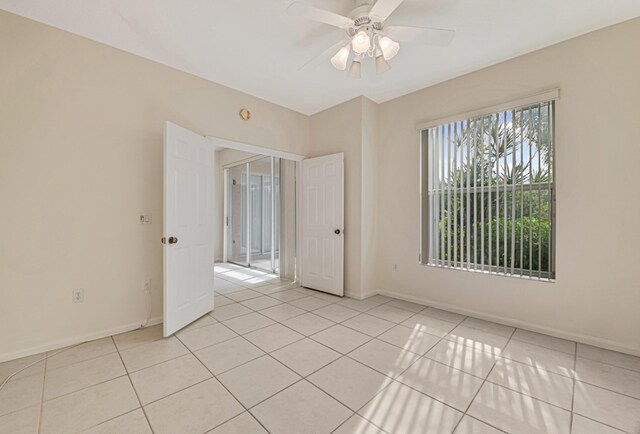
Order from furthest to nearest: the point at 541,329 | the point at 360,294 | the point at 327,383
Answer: the point at 360,294
the point at 541,329
the point at 327,383

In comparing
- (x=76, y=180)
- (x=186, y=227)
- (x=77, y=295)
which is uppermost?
(x=76, y=180)

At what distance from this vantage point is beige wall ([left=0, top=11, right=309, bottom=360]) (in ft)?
7.34

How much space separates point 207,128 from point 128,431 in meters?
2.99

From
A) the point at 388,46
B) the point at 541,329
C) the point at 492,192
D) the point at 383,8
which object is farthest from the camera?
the point at 492,192

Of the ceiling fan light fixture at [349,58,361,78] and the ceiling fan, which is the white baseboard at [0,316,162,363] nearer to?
the ceiling fan

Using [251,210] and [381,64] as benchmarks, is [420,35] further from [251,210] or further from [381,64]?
[251,210]

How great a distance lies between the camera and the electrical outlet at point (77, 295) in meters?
2.50

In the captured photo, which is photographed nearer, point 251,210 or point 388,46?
point 388,46

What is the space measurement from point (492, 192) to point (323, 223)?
7.39 ft

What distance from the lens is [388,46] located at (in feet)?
7.47

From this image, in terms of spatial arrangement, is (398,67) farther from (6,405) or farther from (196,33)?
(6,405)

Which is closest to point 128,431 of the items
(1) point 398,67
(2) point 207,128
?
(2) point 207,128

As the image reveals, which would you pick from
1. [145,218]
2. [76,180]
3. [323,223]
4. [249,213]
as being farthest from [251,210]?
[76,180]

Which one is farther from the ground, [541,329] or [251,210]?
[251,210]
